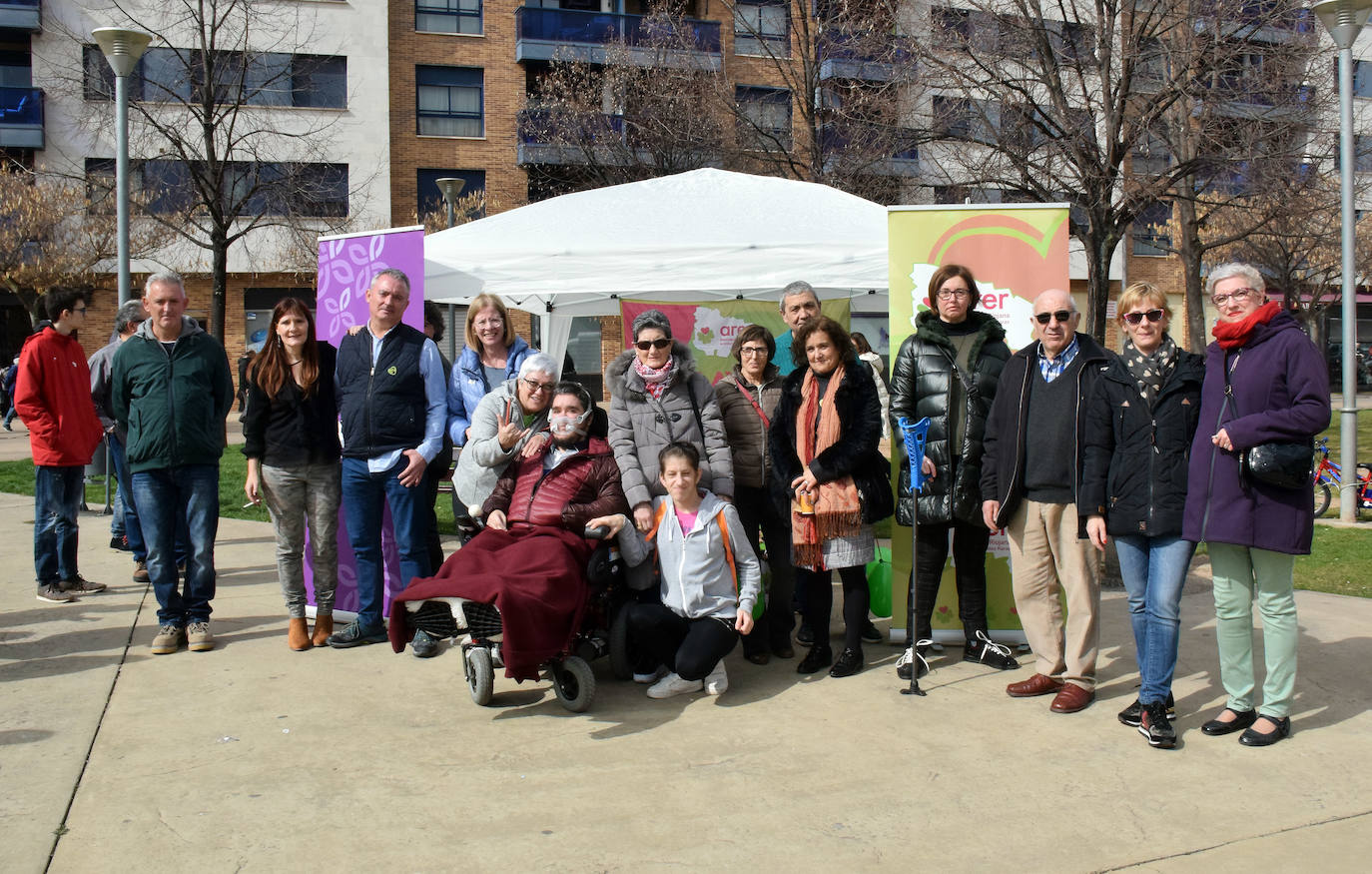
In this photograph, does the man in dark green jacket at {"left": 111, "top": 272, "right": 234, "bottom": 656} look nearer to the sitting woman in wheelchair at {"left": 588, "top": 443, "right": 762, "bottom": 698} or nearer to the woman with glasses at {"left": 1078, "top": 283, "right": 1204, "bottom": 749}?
the sitting woman in wheelchair at {"left": 588, "top": 443, "right": 762, "bottom": 698}

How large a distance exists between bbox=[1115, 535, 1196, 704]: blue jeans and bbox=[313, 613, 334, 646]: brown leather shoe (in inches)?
154

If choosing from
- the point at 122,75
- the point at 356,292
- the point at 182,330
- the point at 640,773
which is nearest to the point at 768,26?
the point at 122,75

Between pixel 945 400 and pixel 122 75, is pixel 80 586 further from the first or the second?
pixel 945 400

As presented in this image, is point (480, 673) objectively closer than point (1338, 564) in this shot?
Yes

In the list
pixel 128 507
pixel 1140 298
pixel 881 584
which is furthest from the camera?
pixel 128 507

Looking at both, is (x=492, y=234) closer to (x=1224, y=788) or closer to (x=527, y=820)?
(x=527, y=820)

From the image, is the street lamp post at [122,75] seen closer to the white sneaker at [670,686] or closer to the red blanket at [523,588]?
the red blanket at [523,588]

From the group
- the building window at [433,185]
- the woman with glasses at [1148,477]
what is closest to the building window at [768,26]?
the building window at [433,185]

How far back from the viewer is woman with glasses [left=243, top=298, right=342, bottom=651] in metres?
5.60

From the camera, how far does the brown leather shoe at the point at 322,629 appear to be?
19.3ft

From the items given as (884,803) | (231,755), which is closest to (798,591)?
(884,803)

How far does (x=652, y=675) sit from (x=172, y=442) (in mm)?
2646

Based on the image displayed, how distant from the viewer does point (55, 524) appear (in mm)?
6961

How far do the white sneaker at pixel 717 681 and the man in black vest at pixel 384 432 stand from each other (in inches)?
67.3
